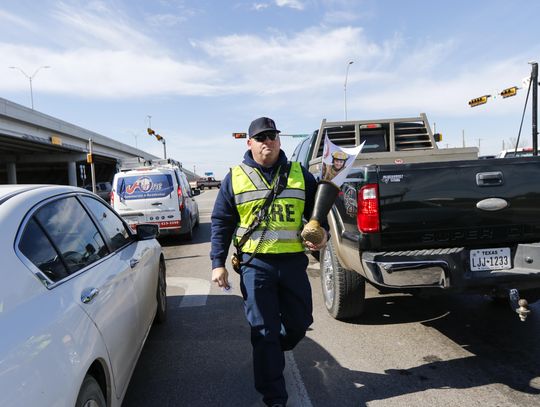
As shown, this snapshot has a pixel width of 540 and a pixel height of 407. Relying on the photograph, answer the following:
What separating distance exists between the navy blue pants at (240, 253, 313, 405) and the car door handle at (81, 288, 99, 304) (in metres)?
0.97

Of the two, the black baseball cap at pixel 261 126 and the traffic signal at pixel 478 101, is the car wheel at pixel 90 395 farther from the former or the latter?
the traffic signal at pixel 478 101

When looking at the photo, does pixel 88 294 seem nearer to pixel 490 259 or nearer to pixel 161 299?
pixel 161 299

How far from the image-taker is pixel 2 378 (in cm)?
156

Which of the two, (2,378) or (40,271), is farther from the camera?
(40,271)

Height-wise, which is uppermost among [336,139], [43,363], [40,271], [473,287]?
[336,139]

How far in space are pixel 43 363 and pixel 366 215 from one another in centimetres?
257

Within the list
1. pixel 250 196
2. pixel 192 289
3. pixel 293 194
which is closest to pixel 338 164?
pixel 293 194

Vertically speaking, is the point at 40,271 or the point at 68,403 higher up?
the point at 40,271

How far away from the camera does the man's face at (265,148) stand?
3.08 meters

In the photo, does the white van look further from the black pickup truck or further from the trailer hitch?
the trailer hitch

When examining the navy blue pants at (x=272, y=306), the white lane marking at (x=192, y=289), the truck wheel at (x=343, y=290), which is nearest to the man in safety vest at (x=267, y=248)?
the navy blue pants at (x=272, y=306)

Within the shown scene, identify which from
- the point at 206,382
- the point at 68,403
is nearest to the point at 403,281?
the point at 206,382

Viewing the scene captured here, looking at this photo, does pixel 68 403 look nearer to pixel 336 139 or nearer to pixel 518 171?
pixel 518 171

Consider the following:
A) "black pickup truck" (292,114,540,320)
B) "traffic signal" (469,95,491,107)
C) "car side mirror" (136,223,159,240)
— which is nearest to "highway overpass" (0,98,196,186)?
"traffic signal" (469,95,491,107)
